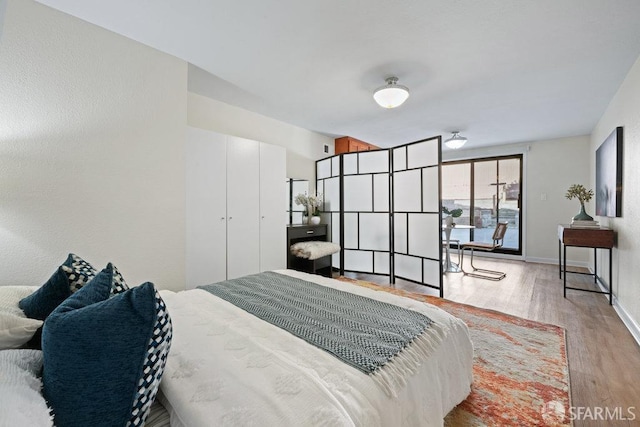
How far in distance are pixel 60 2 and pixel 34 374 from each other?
94.2 inches

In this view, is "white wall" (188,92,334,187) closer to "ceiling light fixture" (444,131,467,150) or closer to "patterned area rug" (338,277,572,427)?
"ceiling light fixture" (444,131,467,150)

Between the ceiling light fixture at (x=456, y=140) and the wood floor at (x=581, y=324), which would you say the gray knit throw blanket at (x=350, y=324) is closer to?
the wood floor at (x=581, y=324)

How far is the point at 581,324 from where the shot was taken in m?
2.49

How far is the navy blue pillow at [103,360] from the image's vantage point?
0.61 metres

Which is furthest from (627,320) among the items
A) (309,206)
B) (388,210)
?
(309,206)

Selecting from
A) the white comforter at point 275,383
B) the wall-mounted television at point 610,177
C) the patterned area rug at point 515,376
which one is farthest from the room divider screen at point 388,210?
the white comforter at point 275,383

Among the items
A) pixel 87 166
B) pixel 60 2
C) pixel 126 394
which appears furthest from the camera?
pixel 87 166

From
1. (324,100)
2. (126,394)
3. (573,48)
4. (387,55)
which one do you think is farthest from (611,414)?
(324,100)

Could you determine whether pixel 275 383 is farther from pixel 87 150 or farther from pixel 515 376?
pixel 87 150

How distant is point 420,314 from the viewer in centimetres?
138

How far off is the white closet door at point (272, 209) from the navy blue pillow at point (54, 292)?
2.41 meters

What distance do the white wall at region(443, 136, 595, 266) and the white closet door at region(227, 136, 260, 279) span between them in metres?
5.24

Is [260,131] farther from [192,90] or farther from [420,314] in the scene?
[420,314]

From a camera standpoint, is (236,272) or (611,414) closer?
(611,414)
